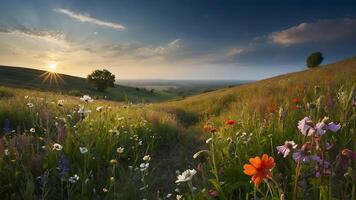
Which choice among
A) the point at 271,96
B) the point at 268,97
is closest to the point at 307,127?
the point at 268,97

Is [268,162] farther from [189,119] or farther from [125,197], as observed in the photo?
[189,119]

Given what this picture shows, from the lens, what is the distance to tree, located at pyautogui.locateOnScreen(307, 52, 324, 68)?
63812mm

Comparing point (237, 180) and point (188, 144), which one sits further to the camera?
point (188, 144)

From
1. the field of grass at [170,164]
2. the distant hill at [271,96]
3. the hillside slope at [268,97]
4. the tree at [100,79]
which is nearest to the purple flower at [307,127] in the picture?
the field of grass at [170,164]

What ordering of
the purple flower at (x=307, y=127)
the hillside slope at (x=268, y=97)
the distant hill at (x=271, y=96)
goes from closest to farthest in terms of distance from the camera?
the purple flower at (x=307, y=127) → the hillside slope at (x=268, y=97) → the distant hill at (x=271, y=96)

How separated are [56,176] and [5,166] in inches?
25.0

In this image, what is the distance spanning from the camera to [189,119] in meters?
13.8

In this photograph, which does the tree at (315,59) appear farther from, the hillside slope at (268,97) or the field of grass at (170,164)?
the field of grass at (170,164)

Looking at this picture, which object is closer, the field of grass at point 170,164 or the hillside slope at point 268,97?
the field of grass at point 170,164

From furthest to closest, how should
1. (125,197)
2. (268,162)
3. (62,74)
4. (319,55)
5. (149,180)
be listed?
(62,74) < (319,55) < (149,180) < (125,197) < (268,162)

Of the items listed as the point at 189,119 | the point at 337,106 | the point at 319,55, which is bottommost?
the point at 189,119

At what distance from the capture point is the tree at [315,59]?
63.8 meters

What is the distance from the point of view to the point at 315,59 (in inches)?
2520

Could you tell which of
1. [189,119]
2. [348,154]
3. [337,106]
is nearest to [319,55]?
[189,119]
